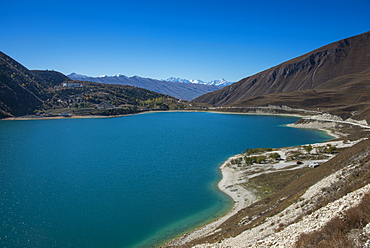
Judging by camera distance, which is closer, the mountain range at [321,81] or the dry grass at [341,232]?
the dry grass at [341,232]

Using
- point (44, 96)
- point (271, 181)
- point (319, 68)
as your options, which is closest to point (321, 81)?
point (319, 68)

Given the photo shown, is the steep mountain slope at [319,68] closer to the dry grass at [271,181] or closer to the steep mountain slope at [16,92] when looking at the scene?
the steep mountain slope at [16,92]

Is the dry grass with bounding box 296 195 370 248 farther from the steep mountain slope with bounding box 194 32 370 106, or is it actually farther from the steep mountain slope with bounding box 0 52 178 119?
the steep mountain slope with bounding box 194 32 370 106

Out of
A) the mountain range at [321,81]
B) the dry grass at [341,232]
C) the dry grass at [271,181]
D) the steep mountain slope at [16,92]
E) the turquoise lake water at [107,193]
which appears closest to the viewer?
the dry grass at [341,232]

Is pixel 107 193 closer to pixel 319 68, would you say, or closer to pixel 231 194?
pixel 231 194

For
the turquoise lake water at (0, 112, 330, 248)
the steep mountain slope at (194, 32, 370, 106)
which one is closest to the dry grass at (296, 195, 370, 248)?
the turquoise lake water at (0, 112, 330, 248)

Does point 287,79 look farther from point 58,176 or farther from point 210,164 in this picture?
point 58,176

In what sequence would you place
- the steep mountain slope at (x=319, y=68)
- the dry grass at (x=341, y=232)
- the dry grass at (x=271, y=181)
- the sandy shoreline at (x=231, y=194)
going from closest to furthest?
the dry grass at (x=341, y=232)
the sandy shoreline at (x=231, y=194)
the dry grass at (x=271, y=181)
the steep mountain slope at (x=319, y=68)

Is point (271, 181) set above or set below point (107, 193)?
above

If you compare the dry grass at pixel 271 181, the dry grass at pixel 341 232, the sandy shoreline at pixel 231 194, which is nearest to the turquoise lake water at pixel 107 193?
the sandy shoreline at pixel 231 194
